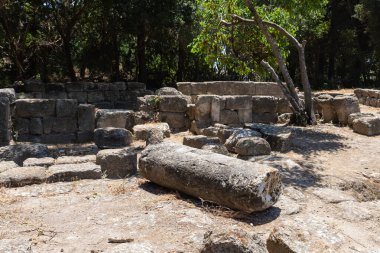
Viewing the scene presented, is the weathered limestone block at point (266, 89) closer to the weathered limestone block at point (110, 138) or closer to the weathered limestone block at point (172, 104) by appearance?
the weathered limestone block at point (172, 104)

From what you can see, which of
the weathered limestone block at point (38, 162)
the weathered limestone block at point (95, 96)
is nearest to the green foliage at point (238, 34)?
the weathered limestone block at point (38, 162)

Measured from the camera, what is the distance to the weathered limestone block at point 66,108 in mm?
10852

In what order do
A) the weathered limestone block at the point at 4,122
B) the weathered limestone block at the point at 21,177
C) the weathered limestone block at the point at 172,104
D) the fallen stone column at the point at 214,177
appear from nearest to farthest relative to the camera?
A: the fallen stone column at the point at 214,177, the weathered limestone block at the point at 21,177, the weathered limestone block at the point at 4,122, the weathered limestone block at the point at 172,104

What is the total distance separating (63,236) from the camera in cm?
449

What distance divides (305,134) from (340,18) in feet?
55.5

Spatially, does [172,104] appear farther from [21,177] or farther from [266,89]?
[21,177]

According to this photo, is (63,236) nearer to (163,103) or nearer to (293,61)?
(163,103)

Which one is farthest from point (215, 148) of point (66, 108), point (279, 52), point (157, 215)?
point (279, 52)

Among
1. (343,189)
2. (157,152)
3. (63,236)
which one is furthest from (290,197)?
(63,236)

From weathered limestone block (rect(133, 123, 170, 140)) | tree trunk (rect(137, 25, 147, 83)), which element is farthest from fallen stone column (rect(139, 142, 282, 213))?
tree trunk (rect(137, 25, 147, 83))

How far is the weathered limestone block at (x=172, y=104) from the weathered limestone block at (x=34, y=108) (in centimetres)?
306

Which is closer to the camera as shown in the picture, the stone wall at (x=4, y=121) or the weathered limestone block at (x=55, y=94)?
the stone wall at (x=4, y=121)

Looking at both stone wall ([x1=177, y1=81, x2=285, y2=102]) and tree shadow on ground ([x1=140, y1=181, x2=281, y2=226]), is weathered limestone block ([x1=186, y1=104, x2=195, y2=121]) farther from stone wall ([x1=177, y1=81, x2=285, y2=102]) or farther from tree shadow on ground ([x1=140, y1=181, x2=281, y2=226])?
tree shadow on ground ([x1=140, y1=181, x2=281, y2=226])

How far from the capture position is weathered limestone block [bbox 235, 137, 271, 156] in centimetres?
841
